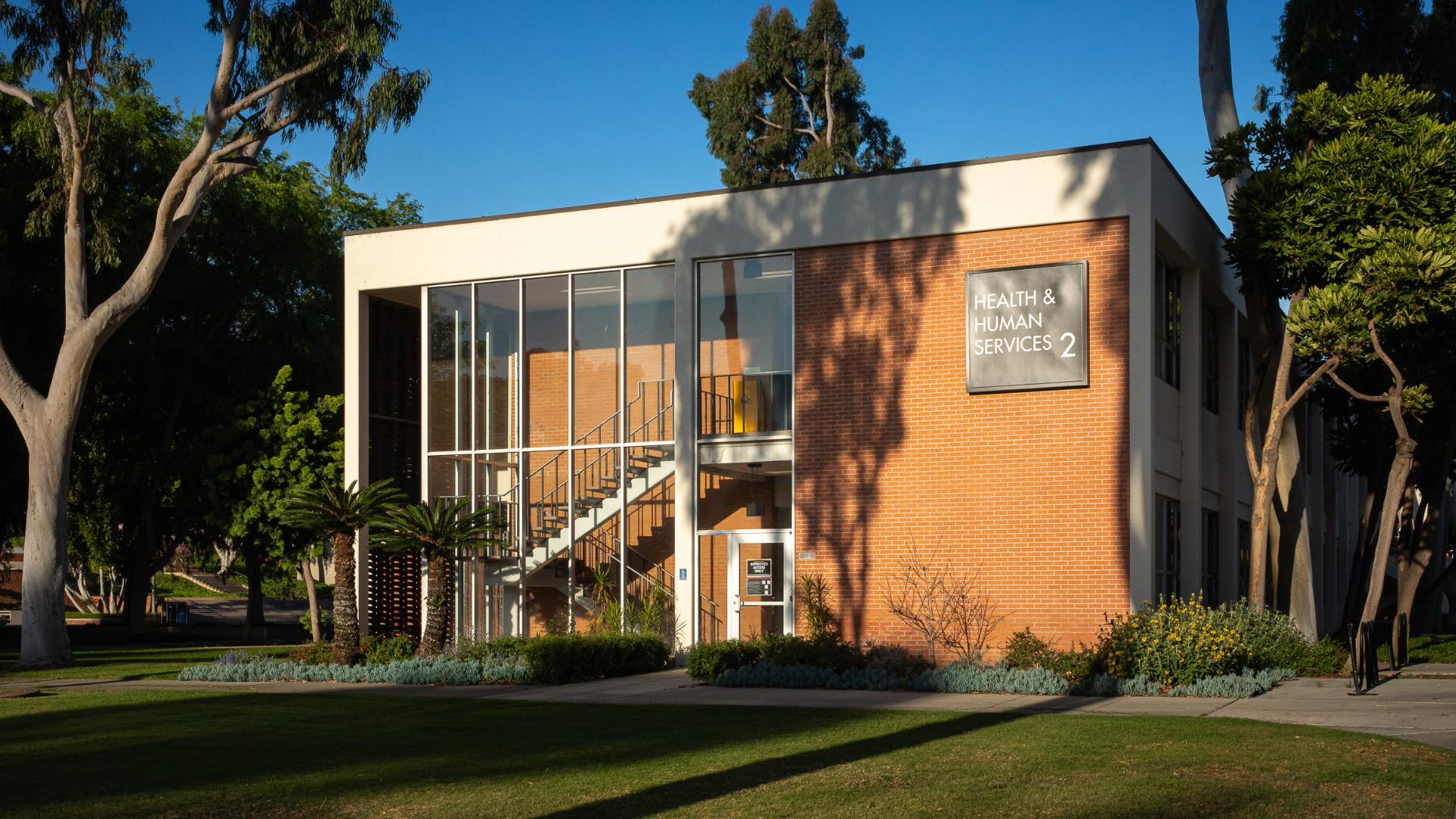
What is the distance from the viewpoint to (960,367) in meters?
20.2

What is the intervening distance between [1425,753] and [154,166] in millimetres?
33511

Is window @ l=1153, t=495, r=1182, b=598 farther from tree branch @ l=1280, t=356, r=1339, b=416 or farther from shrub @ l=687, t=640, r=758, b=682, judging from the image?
shrub @ l=687, t=640, r=758, b=682

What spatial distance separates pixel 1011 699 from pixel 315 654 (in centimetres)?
1083

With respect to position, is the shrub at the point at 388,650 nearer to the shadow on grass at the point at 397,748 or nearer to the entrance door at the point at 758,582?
the shadow on grass at the point at 397,748

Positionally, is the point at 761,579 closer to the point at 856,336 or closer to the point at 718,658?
the point at 718,658

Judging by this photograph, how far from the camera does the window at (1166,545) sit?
2017 centimetres

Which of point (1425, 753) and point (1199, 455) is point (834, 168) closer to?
point (1199, 455)

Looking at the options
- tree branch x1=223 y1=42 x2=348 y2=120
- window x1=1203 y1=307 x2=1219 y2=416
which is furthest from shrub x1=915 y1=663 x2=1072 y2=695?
tree branch x1=223 y1=42 x2=348 y2=120

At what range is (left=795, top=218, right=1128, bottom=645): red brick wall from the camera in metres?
19.2

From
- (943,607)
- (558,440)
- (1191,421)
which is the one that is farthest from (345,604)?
(1191,421)

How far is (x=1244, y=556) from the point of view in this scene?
26.8m

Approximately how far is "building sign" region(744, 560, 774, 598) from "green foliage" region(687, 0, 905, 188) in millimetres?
24127

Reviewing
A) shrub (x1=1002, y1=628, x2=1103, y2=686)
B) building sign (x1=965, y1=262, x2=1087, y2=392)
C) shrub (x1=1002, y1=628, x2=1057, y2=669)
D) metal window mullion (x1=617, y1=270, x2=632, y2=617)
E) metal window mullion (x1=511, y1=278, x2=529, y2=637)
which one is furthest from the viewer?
metal window mullion (x1=511, y1=278, x2=529, y2=637)

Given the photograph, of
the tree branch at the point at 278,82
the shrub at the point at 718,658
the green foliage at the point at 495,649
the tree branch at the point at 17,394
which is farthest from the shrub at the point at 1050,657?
the tree branch at the point at 17,394
